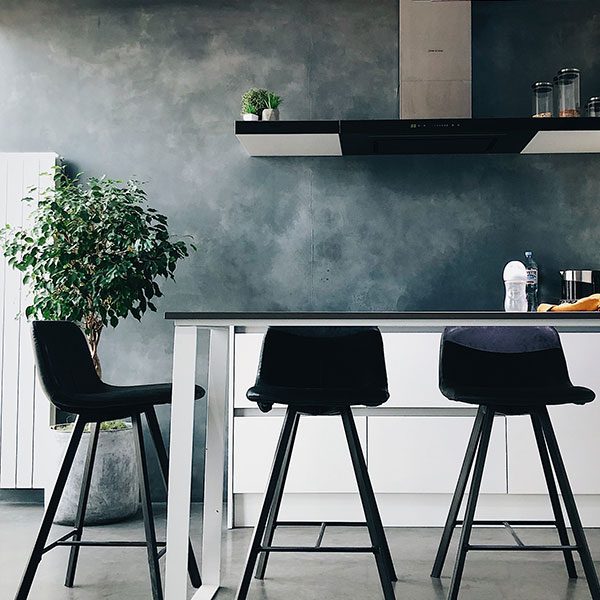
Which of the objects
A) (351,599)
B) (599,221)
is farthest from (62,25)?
(351,599)

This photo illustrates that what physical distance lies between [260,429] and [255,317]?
1699 mm

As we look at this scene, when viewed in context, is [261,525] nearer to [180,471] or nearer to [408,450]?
[180,471]

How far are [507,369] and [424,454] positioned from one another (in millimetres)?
1110

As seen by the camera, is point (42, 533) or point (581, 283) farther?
point (581, 283)

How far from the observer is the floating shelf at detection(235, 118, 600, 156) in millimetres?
3902

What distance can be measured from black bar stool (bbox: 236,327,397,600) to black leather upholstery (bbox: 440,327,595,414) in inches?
11.6

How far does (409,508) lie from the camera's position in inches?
151

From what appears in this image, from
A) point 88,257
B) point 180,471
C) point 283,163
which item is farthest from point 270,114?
point 180,471

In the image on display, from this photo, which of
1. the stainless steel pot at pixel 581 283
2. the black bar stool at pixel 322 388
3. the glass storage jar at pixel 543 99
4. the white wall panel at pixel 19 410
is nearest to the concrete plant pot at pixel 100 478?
the white wall panel at pixel 19 410

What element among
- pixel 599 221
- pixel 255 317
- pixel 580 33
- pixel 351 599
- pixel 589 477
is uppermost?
pixel 580 33

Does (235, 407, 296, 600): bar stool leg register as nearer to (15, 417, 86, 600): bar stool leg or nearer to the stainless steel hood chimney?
(15, 417, 86, 600): bar stool leg

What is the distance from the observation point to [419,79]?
4.17 m

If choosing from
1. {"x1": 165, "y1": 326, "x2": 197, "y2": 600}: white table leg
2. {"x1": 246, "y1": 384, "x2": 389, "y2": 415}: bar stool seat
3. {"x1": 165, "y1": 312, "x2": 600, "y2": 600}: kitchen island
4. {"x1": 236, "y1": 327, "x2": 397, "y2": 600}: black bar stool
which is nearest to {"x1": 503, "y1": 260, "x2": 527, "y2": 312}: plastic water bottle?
{"x1": 165, "y1": 312, "x2": 600, "y2": 600}: kitchen island

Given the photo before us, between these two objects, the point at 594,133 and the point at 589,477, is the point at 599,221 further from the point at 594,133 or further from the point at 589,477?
the point at 589,477
